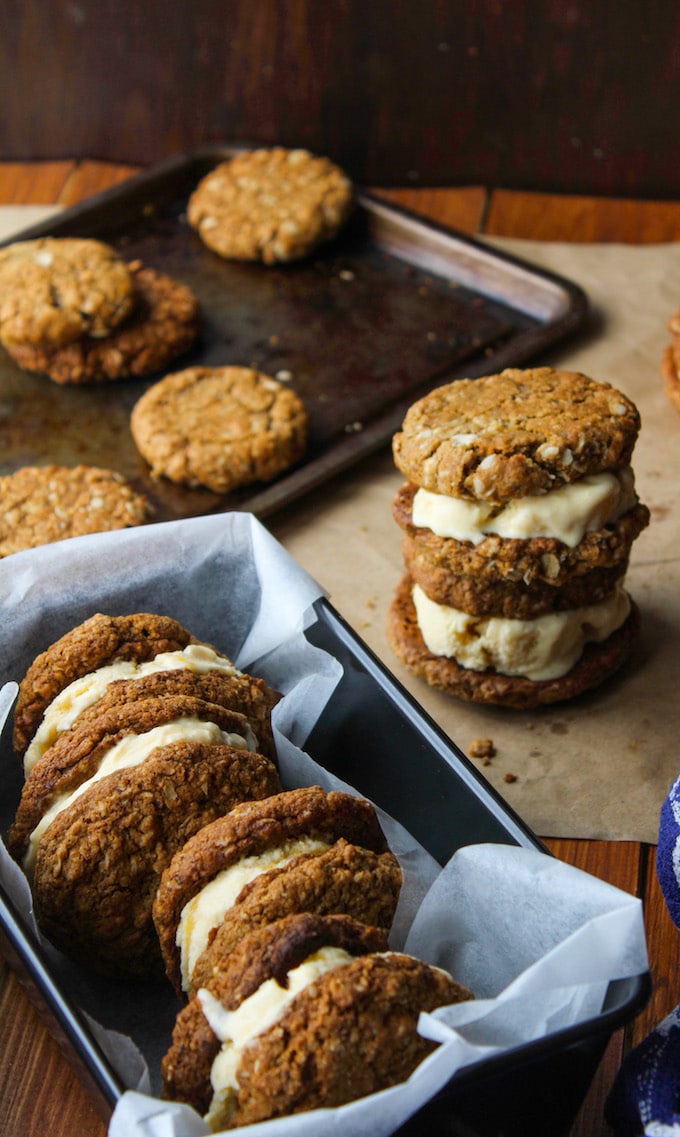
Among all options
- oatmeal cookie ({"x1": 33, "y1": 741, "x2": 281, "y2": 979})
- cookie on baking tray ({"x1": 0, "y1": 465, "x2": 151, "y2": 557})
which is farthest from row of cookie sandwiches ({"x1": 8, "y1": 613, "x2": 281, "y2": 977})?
cookie on baking tray ({"x1": 0, "y1": 465, "x2": 151, "y2": 557})

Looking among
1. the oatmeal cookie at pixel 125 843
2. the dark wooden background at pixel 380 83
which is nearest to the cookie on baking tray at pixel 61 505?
the oatmeal cookie at pixel 125 843

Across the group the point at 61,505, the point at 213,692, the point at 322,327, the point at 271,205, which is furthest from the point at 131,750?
the point at 271,205

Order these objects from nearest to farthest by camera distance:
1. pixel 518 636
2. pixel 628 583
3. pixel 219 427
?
pixel 518 636, pixel 628 583, pixel 219 427

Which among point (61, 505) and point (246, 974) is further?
point (61, 505)

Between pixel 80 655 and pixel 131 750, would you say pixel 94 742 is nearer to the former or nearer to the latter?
pixel 131 750

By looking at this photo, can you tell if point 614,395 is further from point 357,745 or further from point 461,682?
point 357,745

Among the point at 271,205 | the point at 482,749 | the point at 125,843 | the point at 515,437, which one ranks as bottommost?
the point at 482,749

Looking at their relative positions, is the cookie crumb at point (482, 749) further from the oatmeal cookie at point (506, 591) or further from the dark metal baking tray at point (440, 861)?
the dark metal baking tray at point (440, 861)

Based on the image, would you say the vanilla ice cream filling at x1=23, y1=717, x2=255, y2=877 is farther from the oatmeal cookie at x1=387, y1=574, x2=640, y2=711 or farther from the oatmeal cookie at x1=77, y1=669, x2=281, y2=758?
the oatmeal cookie at x1=387, y1=574, x2=640, y2=711
